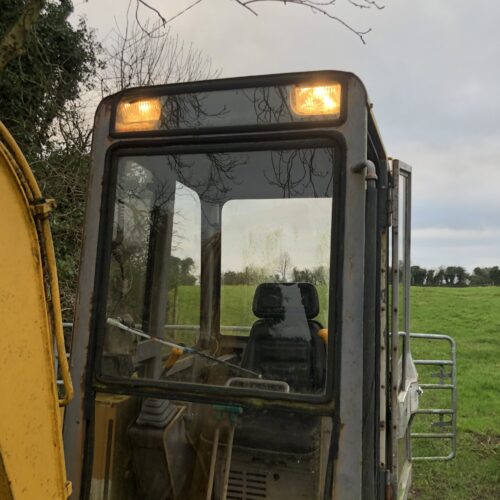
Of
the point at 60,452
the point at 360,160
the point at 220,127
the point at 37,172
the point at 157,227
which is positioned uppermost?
the point at 37,172

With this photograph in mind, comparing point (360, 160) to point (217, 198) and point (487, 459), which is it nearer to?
point (217, 198)

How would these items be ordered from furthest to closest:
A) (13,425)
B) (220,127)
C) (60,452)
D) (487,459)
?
(487,459) → (220,127) → (60,452) → (13,425)

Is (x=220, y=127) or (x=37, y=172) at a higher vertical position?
(x=37, y=172)

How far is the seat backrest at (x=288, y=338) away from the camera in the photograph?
2049 mm

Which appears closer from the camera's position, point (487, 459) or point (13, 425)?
point (13, 425)

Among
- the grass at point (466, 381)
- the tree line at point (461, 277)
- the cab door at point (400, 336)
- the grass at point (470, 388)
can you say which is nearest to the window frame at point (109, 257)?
the grass at point (466, 381)

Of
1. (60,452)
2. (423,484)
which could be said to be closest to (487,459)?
(423,484)

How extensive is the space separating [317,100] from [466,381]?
33.8ft

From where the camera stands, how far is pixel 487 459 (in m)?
5.99

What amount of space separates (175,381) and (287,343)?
0.51 m

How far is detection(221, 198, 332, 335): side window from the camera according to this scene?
2.17m

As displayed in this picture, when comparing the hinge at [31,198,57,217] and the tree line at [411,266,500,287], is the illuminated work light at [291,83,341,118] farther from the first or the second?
the tree line at [411,266,500,287]

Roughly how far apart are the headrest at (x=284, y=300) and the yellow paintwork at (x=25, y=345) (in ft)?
3.47

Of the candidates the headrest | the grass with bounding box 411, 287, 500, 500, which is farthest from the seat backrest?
the grass with bounding box 411, 287, 500, 500
